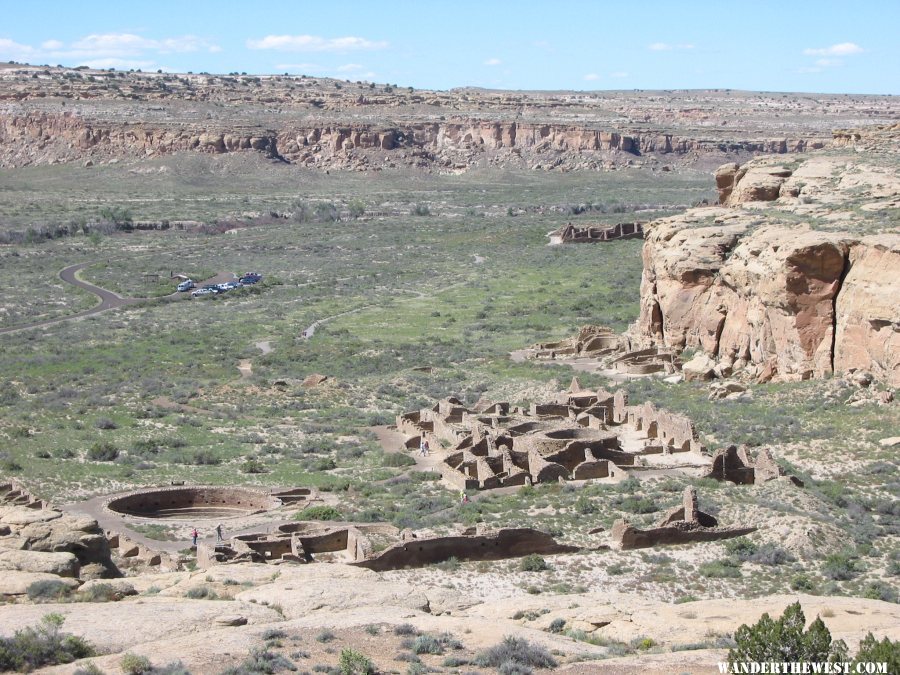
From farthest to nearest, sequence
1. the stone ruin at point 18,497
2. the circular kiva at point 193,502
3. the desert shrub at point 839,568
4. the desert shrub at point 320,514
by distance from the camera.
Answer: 1. the circular kiva at point 193,502
2. the desert shrub at point 320,514
3. the stone ruin at point 18,497
4. the desert shrub at point 839,568

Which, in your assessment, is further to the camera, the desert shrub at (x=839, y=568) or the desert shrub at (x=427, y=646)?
the desert shrub at (x=839, y=568)

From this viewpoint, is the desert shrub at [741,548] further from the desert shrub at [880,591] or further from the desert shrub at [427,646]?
the desert shrub at [427,646]

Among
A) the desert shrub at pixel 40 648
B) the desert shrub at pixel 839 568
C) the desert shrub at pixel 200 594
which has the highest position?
the desert shrub at pixel 40 648

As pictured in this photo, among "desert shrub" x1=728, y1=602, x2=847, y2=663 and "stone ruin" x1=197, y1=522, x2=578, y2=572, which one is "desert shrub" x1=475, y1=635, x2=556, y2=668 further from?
"stone ruin" x1=197, y1=522, x2=578, y2=572

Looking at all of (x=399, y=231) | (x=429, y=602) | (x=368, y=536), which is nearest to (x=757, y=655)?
(x=429, y=602)

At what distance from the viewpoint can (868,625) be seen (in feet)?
68.0

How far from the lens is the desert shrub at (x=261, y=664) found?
1762cm

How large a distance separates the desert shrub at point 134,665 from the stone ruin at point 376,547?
32.1ft

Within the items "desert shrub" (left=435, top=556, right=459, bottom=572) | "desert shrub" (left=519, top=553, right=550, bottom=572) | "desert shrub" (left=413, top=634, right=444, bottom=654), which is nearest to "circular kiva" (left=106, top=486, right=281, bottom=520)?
"desert shrub" (left=435, top=556, right=459, bottom=572)

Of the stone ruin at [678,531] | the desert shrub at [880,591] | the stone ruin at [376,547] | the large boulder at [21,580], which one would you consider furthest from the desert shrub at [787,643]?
the stone ruin at [678,531]

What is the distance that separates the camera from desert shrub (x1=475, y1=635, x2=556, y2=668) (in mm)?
18562

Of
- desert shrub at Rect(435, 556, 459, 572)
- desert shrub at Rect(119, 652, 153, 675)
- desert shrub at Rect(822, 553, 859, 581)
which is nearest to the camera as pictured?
desert shrub at Rect(119, 652, 153, 675)

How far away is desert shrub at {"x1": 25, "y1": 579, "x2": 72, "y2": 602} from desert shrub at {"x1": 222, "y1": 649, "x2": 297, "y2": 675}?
4997 mm

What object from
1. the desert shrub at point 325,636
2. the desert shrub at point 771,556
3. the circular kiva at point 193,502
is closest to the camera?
the desert shrub at point 325,636
